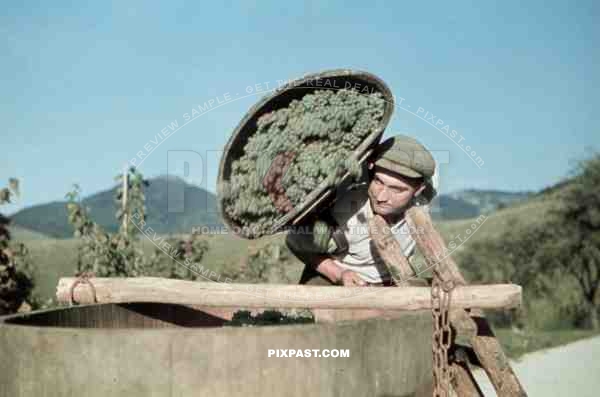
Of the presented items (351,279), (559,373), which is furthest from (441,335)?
(559,373)

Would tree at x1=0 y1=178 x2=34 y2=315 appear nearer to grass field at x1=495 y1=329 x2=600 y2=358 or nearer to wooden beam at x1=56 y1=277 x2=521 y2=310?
wooden beam at x1=56 y1=277 x2=521 y2=310

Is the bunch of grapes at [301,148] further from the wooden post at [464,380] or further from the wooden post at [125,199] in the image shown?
the wooden post at [125,199]

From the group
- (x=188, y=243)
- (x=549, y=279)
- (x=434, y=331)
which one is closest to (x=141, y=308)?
(x=434, y=331)

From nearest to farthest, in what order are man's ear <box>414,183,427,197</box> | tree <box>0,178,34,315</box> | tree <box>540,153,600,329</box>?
man's ear <box>414,183,427,197</box>, tree <box>0,178,34,315</box>, tree <box>540,153,600,329</box>

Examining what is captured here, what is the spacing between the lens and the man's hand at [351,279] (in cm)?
349

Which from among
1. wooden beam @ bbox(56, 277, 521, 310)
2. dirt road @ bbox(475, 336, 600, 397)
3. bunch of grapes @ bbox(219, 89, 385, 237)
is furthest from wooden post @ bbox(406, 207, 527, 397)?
dirt road @ bbox(475, 336, 600, 397)

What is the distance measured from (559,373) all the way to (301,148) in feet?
16.8

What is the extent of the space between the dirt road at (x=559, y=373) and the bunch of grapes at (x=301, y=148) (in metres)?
3.75

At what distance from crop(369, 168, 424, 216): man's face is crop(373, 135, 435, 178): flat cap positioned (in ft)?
Result: 0.22

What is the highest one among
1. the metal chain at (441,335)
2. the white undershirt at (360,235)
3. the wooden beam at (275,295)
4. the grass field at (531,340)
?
the white undershirt at (360,235)

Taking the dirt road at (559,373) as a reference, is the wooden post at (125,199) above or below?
above

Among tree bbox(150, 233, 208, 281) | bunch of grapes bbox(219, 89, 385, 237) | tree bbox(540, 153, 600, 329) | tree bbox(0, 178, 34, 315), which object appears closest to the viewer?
bunch of grapes bbox(219, 89, 385, 237)

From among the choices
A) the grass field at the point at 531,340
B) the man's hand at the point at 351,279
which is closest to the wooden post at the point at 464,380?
the man's hand at the point at 351,279

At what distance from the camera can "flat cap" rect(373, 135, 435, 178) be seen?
341cm
